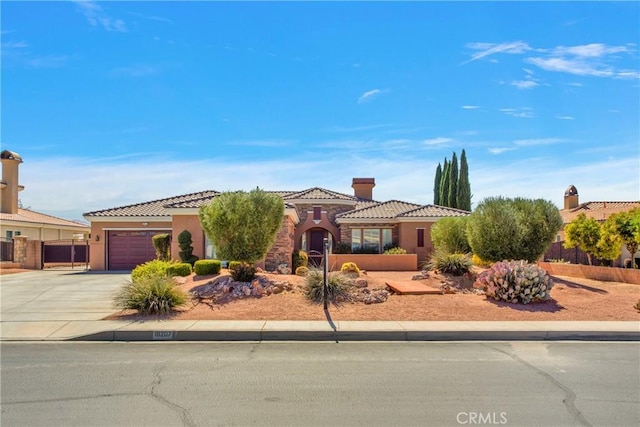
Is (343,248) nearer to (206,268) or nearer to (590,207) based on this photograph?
(206,268)

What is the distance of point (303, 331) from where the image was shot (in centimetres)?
993

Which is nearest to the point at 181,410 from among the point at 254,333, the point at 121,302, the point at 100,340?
the point at 254,333

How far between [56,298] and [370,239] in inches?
736

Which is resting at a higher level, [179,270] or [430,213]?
[430,213]

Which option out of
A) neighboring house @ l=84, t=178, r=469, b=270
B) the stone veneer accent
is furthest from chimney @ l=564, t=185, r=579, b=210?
the stone veneer accent

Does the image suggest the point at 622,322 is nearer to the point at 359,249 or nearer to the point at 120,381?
the point at 120,381

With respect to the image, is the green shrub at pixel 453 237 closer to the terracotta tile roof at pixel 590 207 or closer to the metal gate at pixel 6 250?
the terracotta tile roof at pixel 590 207

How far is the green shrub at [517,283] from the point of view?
1315cm

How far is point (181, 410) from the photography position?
558 centimetres

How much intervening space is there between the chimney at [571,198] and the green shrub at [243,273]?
34058mm

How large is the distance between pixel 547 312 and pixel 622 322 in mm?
1685

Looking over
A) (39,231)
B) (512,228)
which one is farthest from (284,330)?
(39,231)

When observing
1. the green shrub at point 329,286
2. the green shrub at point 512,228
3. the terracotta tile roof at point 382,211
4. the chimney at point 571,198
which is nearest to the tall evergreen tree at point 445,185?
the chimney at point 571,198
